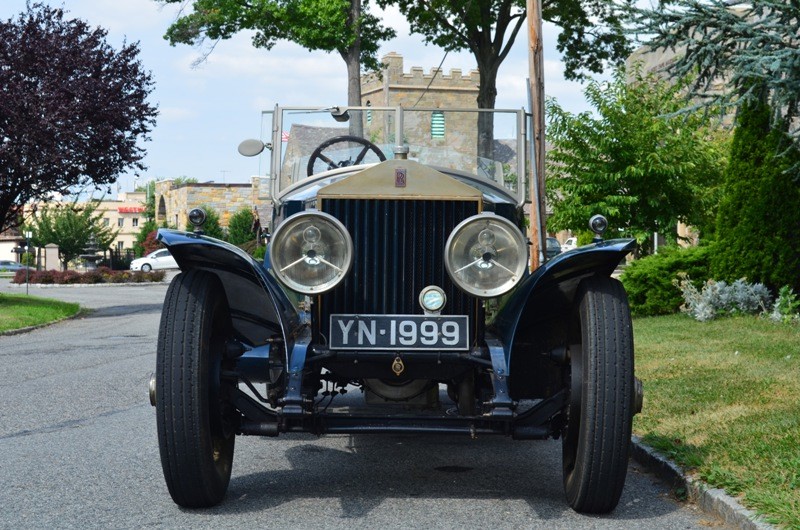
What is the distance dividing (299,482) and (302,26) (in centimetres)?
2000

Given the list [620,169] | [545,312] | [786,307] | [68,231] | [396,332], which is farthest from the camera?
[68,231]

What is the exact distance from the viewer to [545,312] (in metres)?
5.66

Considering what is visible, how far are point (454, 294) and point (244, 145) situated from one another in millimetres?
2237

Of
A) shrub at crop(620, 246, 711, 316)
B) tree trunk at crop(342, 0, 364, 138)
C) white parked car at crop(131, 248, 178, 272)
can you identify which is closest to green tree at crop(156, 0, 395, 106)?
tree trunk at crop(342, 0, 364, 138)

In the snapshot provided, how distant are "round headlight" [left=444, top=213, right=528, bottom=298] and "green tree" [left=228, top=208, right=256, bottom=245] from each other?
56.5m

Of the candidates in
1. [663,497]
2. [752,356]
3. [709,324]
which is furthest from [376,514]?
[709,324]

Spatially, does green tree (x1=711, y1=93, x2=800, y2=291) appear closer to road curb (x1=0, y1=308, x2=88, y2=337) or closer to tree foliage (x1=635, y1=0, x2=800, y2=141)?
tree foliage (x1=635, y1=0, x2=800, y2=141)

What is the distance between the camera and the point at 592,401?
4953 mm

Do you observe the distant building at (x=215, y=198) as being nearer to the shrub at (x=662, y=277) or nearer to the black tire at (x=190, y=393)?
the shrub at (x=662, y=277)

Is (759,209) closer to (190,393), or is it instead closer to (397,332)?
(397,332)

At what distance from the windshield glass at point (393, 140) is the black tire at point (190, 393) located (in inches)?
76.8

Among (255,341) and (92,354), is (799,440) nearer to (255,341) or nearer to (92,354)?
(255,341)

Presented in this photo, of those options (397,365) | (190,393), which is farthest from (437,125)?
(190,393)

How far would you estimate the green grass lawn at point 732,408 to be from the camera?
5.33 m
